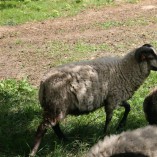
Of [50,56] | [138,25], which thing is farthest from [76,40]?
[138,25]

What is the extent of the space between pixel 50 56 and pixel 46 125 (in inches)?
166

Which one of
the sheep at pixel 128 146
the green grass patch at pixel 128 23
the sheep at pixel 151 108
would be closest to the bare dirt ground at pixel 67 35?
the green grass patch at pixel 128 23

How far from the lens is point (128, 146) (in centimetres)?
369

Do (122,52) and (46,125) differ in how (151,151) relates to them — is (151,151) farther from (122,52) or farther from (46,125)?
(122,52)

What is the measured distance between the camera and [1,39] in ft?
37.0

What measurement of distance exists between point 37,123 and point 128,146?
3.05 m

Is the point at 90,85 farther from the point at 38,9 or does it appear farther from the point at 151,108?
the point at 38,9

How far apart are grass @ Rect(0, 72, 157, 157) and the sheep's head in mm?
908

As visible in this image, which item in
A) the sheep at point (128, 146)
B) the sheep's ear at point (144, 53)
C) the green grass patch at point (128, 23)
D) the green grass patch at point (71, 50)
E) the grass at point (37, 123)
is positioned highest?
the sheep's ear at point (144, 53)

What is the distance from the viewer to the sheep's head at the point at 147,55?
604 cm

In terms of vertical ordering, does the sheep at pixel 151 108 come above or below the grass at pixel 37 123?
above

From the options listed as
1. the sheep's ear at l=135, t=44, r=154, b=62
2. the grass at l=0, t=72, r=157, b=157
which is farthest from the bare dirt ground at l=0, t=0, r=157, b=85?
the sheep's ear at l=135, t=44, r=154, b=62

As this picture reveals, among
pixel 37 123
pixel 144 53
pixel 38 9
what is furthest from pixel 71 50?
pixel 38 9

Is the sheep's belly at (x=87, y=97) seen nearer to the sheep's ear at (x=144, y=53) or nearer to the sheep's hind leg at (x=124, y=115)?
the sheep's hind leg at (x=124, y=115)
